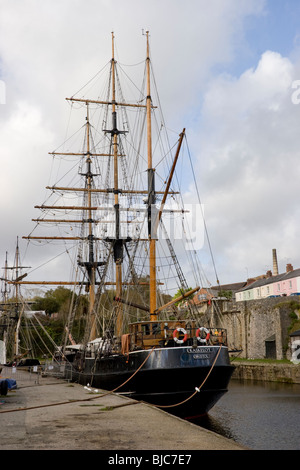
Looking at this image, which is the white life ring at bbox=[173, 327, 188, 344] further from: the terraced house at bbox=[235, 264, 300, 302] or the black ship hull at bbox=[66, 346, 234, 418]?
the terraced house at bbox=[235, 264, 300, 302]

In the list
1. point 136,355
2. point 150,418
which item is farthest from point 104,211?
point 150,418

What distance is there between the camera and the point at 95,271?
4806cm

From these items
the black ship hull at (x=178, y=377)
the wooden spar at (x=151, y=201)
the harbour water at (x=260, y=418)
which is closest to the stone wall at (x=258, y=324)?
the harbour water at (x=260, y=418)

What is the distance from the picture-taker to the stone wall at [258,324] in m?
53.2

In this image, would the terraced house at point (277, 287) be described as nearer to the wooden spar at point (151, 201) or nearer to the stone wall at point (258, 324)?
the stone wall at point (258, 324)

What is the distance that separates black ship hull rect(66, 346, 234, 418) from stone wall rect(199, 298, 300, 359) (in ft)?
92.8

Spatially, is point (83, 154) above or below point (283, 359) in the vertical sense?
above

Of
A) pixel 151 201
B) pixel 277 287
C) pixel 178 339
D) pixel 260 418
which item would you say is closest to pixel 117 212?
pixel 151 201

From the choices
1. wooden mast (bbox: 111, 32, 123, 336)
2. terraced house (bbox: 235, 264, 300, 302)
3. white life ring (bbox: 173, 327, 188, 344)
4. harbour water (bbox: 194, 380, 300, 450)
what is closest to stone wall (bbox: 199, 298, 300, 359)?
terraced house (bbox: 235, 264, 300, 302)

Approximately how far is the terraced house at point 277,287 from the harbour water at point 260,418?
34.6 m

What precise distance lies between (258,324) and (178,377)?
1543 inches
